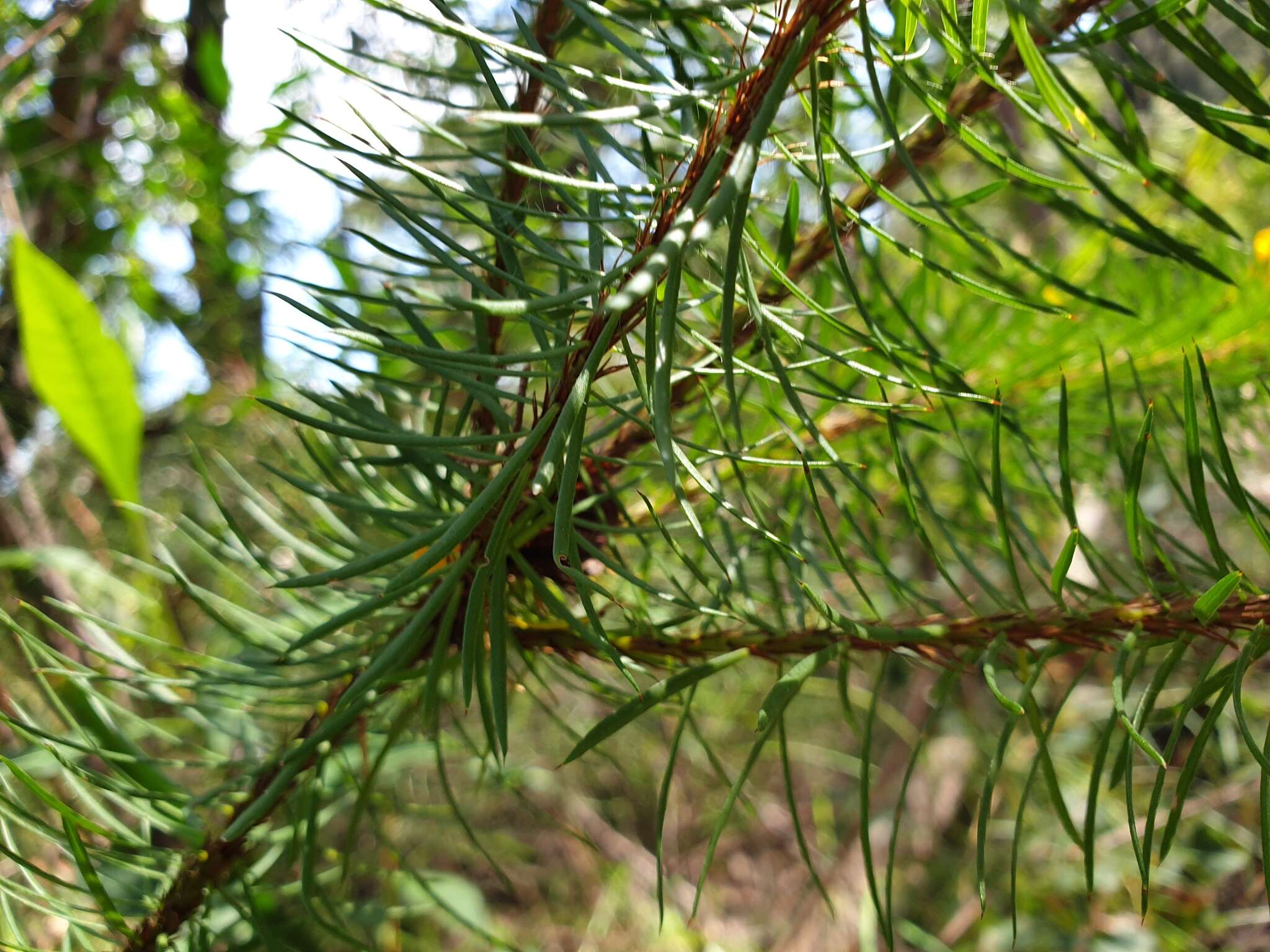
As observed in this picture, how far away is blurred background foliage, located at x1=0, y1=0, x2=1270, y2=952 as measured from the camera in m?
0.38

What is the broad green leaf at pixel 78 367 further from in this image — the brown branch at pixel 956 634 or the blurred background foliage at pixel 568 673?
the brown branch at pixel 956 634

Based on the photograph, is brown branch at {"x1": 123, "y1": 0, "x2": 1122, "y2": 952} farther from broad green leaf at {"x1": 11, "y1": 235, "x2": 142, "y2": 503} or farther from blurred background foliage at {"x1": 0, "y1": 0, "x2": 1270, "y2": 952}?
broad green leaf at {"x1": 11, "y1": 235, "x2": 142, "y2": 503}

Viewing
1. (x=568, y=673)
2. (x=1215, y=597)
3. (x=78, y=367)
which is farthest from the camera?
(x=568, y=673)

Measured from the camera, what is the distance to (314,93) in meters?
0.58

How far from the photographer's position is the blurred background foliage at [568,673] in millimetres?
380

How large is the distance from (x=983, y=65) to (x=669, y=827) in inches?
28.0

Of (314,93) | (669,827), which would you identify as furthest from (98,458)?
(669,827)

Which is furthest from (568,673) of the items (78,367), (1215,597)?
(1215,597)

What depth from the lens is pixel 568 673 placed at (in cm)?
55

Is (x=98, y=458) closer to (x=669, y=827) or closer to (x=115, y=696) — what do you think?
(x=115, y=696)

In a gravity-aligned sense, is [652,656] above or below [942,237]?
below

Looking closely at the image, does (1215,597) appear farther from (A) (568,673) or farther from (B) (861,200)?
(A) (568,673)

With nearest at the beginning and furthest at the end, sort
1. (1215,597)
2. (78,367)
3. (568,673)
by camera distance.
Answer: (1215,597), (78,367), (568,673)

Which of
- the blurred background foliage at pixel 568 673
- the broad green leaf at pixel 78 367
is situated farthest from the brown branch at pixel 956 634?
the broad green leaf at pixel 78 367
